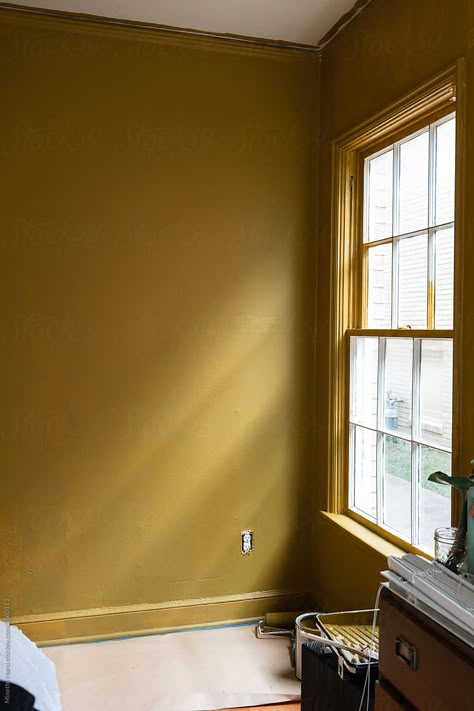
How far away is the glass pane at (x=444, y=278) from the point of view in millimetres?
2322

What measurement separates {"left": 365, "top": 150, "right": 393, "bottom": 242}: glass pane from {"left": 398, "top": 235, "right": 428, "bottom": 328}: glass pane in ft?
0.61

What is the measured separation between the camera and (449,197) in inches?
92.4

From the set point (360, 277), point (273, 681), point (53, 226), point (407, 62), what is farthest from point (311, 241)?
point (273, 681)

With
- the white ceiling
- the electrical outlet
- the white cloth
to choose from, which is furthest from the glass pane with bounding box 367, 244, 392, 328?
the white cloth

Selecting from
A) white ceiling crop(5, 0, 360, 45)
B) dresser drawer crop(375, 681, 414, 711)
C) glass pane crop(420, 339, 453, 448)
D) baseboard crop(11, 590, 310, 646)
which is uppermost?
white ceiling crop(5, 0, 360, 45)

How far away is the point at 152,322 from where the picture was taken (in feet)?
10.2

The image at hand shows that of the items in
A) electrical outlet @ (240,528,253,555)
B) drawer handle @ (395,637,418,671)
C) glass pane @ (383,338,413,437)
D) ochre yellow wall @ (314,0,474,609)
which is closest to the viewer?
drawer handle @ (395,637,418,671)

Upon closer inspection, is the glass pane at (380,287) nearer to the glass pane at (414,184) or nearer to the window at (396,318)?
the window at (396,318)

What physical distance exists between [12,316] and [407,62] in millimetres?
1984

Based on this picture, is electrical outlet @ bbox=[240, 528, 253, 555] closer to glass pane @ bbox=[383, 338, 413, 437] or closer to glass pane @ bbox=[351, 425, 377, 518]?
glass pane @ bbox=[351, 425, 377, 518]

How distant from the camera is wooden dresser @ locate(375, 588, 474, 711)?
1363 millimetres

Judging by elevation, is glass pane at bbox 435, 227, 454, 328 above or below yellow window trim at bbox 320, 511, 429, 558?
above

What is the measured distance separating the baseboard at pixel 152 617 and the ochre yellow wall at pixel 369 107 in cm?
25

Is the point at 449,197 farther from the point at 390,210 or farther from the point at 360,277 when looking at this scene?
the point at 360,277
